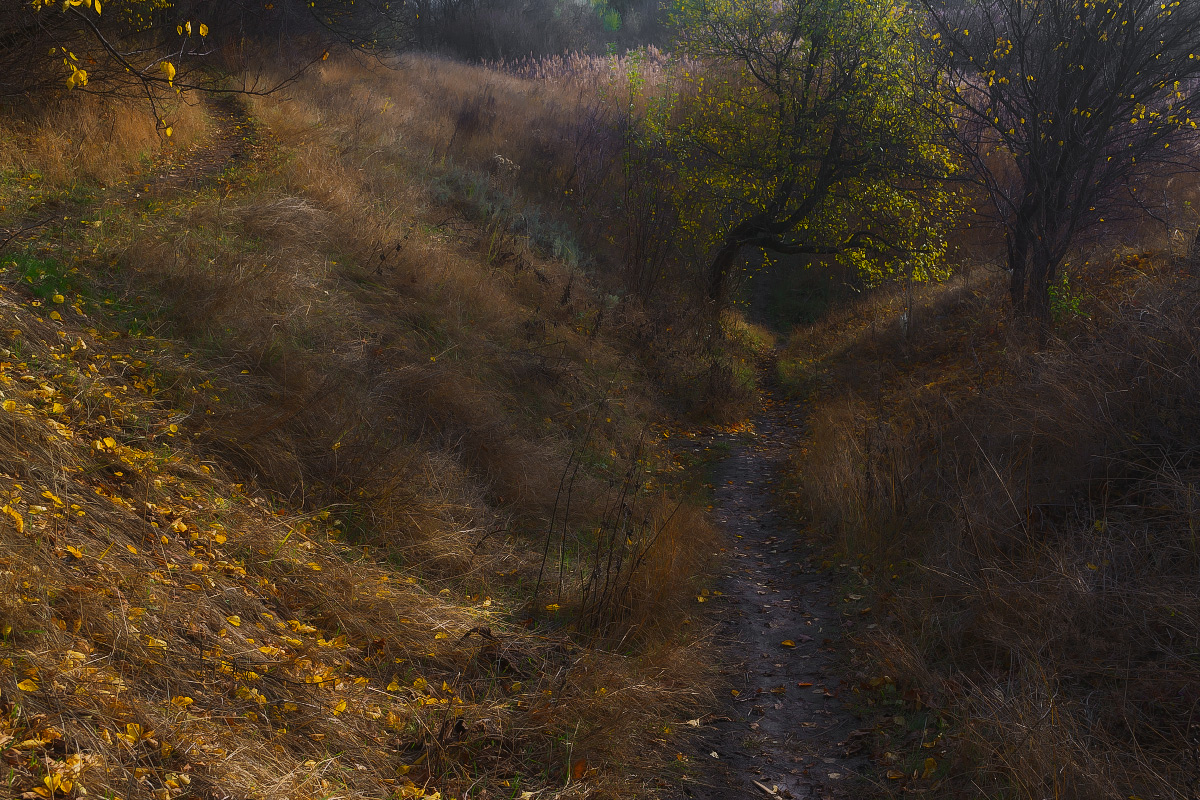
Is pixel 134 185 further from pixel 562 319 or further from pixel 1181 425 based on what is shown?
pixel 1181 425

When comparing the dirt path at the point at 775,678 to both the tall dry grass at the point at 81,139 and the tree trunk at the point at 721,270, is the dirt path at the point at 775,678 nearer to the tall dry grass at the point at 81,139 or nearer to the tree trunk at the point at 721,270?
the tall dry grass at the point at 81,139

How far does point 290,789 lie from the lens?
2.64m

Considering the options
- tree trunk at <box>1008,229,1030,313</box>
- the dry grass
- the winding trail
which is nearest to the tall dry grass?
the winding trail

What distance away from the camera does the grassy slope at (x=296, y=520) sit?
2.79m

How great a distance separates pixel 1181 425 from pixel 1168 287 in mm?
1873

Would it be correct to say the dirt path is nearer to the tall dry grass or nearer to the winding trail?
the winding trail

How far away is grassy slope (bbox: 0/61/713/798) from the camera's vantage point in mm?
2785

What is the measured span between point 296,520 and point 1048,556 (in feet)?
14.7

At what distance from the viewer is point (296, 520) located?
14.7ft

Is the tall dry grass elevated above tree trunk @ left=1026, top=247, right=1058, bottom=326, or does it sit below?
above

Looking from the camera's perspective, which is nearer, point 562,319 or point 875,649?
point 875,649

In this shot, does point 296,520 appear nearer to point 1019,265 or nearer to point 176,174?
point 176,174

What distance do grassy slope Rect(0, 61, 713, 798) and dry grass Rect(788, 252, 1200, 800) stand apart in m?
1.42

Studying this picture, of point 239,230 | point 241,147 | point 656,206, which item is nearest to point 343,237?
point 239,230
